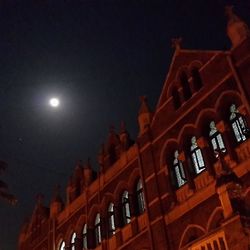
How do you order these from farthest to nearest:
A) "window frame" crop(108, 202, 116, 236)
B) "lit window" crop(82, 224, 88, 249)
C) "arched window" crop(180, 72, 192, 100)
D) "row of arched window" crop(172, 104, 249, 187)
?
"lit window" crop(82, 224, 88, 249)
"window frame" crop(108, 202, 116, 236)
"arched window" crop(180, 72, 192, 100)
"row of arched window" crop(172, 104, 249, 187)

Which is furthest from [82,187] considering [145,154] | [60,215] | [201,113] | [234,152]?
[234,152]

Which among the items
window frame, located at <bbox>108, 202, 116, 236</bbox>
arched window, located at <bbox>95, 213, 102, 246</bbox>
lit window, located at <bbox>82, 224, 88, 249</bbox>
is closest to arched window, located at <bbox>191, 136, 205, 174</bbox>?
window frame, located at <bbox>108, 202, 116, 236</bbox>

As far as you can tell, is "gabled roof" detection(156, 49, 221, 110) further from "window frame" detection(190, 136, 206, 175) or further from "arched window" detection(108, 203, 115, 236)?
"arched window" detection(108, 203, 115, 236)

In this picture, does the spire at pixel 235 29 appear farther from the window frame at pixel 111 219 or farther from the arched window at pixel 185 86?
the window frame at pixel 111 219

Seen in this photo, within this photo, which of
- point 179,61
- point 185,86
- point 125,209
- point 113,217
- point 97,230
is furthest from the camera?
point 97,230

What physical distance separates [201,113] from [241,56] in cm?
270

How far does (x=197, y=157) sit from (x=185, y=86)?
138 inches

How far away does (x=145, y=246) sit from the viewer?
17.7 m

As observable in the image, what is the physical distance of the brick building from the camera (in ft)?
50.8

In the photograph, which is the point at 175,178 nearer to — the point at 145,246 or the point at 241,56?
the point at 145,246

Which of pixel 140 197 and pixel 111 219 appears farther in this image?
pixel 111 219

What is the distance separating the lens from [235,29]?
1694 cm

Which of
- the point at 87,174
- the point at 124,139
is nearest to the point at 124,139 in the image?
the point at 124,139

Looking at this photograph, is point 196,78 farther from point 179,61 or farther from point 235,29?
point 235,29
